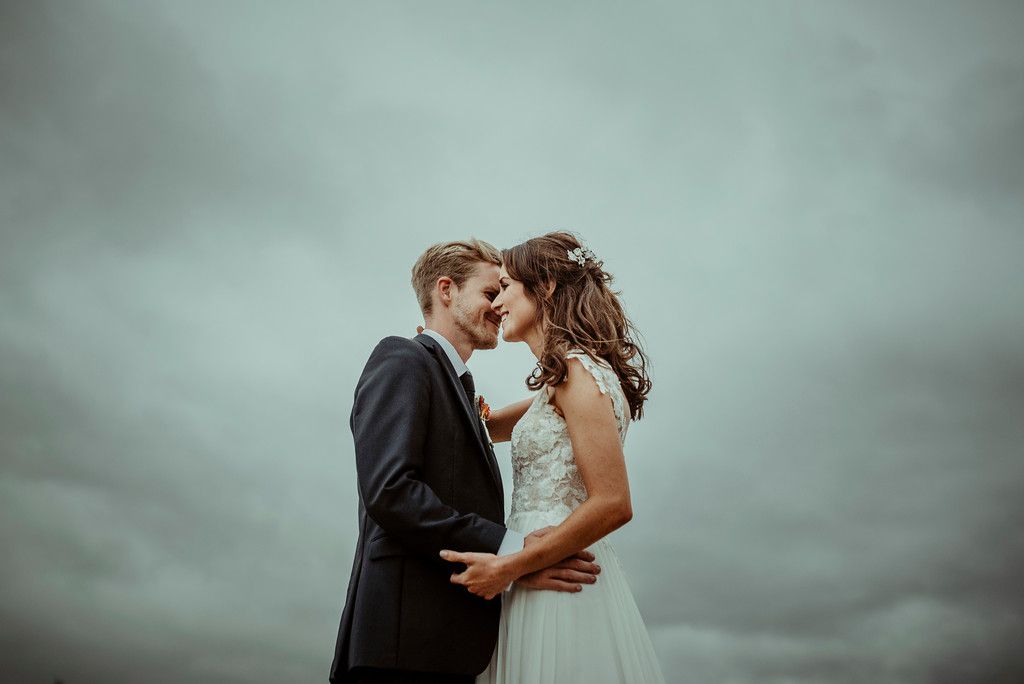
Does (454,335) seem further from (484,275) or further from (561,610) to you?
(561,610)

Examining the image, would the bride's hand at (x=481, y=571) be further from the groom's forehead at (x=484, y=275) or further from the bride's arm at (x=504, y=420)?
the groom's forehead at (x=484, y=275)

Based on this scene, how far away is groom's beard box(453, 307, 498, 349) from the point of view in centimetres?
575

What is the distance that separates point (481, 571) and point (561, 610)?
522mm

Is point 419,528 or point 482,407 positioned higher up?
point 482,407

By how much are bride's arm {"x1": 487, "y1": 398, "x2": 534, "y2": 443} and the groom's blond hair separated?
3.19ft

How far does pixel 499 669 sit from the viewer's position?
4098 millimetres

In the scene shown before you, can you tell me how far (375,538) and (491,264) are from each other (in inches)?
105

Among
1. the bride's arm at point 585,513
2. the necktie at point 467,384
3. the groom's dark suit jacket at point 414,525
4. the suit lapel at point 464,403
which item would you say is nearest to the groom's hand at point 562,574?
the bride's arm at point 585,513

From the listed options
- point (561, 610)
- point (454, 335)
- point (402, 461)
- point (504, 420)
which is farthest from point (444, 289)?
point (561, 610)

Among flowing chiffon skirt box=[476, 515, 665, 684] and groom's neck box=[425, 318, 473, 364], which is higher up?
groom's neck box=[425, 318, 473, 364]

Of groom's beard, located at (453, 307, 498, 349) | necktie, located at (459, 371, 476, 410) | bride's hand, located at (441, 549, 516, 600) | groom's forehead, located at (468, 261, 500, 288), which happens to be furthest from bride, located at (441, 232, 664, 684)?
groom's forehead, located at (468, 261, 500, 288)

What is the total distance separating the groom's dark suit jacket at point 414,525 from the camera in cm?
387

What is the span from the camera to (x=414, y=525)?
3.87 meters

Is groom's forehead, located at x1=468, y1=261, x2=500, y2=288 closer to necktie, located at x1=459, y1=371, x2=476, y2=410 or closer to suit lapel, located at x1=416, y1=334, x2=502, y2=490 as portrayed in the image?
necktie, located at x1=459, y1=371, x2=476, y2=410
